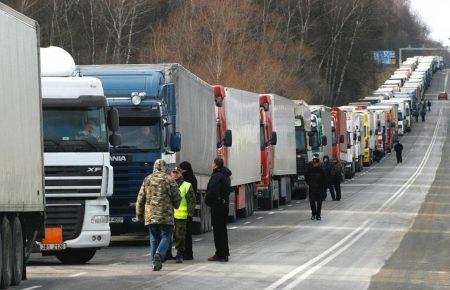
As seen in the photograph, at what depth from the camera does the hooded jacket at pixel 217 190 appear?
2367 centimetres

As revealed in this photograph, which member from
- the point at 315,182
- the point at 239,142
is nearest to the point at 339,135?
the point at 239,142

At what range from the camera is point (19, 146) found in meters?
18.0

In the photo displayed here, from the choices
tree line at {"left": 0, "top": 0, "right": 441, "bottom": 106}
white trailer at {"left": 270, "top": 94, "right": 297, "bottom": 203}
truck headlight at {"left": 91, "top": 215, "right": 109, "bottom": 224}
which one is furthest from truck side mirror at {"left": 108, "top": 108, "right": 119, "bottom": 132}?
tree line at {"left": 0, "top": 0, "right": 441, "bottom": 106}

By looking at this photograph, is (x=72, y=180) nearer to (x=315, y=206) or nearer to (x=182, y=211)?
(x=182, y=211)

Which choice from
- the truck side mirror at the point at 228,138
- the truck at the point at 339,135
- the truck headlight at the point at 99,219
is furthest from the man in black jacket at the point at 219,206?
the truck at the point at 339,135

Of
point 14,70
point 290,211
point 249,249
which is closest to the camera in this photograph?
point 14,70

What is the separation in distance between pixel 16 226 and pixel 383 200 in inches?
1318

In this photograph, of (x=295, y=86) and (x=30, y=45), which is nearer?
(x=30, y=45)

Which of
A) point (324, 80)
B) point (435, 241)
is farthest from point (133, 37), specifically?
point (435, 241)

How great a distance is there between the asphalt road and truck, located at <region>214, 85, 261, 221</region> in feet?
2.31

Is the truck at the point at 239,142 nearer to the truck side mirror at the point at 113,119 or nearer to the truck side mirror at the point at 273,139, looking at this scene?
the truck side mirror at the point at 273,139

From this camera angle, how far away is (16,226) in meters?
18.4

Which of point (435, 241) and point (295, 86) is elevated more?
point (295, 86)

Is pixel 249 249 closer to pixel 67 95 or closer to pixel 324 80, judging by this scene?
pixel 67 95
